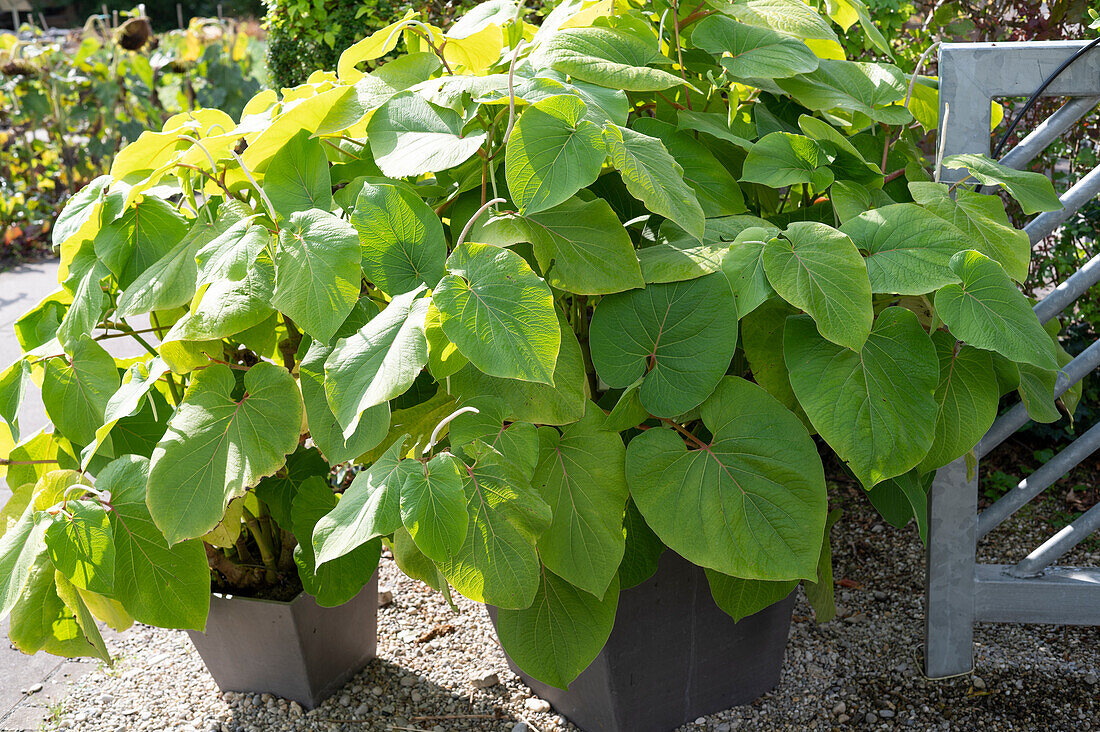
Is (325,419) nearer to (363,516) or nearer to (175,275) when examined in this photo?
(363,516)

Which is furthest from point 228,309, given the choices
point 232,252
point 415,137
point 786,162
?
point 786,162

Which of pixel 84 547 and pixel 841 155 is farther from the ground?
pixel 841 155

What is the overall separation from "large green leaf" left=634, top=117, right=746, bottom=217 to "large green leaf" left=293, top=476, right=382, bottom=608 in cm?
70

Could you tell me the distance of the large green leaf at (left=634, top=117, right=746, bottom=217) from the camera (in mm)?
1271

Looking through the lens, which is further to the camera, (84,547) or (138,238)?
(138,238)

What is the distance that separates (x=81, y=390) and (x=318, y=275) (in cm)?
51

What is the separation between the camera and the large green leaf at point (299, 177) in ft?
3.98

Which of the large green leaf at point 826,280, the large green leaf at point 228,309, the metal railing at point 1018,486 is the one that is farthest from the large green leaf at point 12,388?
the metal railing at point 1018,486

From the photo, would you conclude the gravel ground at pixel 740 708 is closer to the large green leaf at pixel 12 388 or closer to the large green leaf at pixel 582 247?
the large green leaf at pixel 12 388

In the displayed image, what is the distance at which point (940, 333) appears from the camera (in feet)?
3.98

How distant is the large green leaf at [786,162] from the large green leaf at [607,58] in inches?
5.9

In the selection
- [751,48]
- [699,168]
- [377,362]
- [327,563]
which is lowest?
[327,563]

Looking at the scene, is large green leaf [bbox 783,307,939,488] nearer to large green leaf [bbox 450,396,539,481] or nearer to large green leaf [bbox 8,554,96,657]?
large green leaf [bbox 450,396,539,481]

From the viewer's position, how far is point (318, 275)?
1042 millimetres
